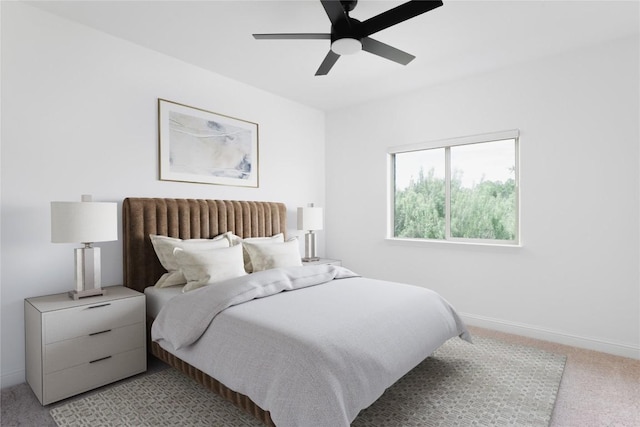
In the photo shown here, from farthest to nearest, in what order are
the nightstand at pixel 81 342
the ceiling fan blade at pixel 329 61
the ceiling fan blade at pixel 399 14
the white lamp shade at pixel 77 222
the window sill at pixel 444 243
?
the window sill at pixel 444 243
the ceiling fan blade at pixel 329 61
the white lamp shade at pixel 77 222
the nightstand at pixel 81 342
the ceiling fan blade at pixel 399 14

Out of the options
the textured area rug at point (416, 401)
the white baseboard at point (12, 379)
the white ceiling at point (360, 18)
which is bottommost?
the textured area rug at point (416, 401)

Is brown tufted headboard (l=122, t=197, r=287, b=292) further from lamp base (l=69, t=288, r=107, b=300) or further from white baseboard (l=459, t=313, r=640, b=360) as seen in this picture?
white baseboard (l=459, t=313, r=640, b=360)

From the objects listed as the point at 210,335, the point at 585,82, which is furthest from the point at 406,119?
the point at 210,335

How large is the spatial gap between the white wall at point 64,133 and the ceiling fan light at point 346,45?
5.40ft

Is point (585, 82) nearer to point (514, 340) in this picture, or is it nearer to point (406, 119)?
point (406, 119)

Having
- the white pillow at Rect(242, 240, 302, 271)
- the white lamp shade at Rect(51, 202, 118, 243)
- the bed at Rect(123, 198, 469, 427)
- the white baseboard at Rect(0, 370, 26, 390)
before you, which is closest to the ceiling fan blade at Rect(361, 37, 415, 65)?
the bed at Rect(123, 198, 469, 427)

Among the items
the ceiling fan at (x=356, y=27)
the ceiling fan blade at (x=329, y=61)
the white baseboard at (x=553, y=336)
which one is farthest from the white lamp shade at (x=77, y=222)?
the white baseboard at (x=553, y=336)

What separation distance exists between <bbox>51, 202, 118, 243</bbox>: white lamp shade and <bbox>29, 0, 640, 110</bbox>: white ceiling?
54.9 inches

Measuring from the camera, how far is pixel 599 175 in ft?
9.53

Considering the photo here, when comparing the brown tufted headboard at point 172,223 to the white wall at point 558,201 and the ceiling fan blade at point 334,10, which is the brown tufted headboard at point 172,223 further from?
the ceiling fan blade at point 334,10

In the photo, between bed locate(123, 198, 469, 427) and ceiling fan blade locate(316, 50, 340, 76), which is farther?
ceiling fan blade locate(316, 50, 340, 76)

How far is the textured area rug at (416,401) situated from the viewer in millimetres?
1934

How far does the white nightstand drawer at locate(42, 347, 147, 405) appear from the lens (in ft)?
A: 6.91

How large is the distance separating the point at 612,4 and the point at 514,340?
8.84 ft
